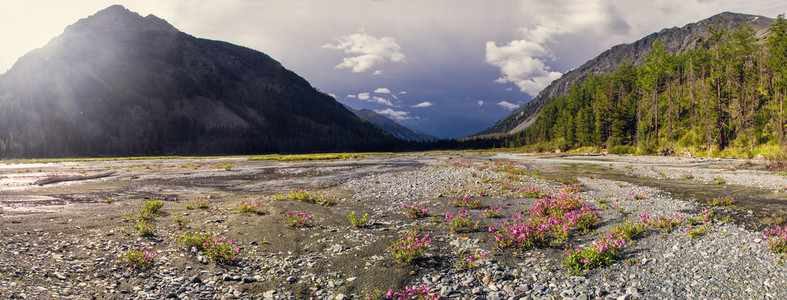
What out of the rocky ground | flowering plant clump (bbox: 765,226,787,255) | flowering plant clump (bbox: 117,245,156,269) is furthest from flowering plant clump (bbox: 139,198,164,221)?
flowering plant clump (bbox: 765,226,787,255)

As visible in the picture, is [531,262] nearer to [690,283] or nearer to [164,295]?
[690,283]

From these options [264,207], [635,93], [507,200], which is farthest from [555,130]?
[264,207]

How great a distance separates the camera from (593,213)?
13648mm

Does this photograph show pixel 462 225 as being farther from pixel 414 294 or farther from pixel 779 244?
pixel 779 244

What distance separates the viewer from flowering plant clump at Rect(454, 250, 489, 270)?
9164mm

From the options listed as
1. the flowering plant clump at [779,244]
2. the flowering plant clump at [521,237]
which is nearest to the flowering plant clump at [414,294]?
the flowering plant clump at [521,237]

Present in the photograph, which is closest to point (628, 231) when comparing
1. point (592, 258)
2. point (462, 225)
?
point (592, 258)

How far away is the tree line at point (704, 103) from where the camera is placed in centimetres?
5412

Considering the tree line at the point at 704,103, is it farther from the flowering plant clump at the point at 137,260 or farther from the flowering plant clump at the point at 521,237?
the flowering plant clump at the point at 137,260

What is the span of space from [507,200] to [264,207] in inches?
545

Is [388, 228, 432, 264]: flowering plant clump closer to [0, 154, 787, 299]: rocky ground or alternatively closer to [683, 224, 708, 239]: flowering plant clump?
[0, 154, 787, 299]: rocky ground

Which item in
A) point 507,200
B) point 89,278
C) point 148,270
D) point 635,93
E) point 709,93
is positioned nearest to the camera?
point 89,278

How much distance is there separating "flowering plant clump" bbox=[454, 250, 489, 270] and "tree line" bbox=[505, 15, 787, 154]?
66.0 metres

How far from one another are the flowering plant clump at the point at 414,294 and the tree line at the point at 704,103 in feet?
226
